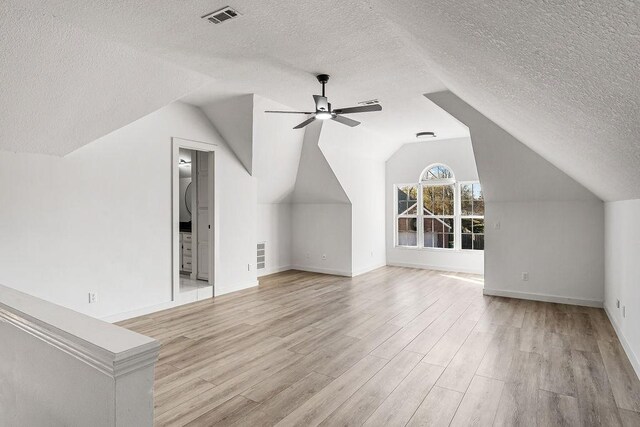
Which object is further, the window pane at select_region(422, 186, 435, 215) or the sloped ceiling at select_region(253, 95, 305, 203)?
the window pane at select_region(422, 186, 435, 215)

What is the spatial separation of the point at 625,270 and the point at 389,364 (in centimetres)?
251

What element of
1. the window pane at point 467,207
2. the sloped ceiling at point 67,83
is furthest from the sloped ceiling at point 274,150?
the window pane at point 467,207

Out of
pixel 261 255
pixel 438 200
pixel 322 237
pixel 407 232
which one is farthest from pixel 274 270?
pixel 438 200

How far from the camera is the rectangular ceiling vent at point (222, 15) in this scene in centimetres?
261

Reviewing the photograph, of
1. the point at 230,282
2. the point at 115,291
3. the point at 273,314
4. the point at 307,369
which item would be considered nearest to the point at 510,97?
the point at 307,369

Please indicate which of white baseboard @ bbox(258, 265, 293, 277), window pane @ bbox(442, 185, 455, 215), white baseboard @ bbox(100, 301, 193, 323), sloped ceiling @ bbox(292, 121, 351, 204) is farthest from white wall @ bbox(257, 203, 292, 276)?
window pane @ bbox(442, 185, 455, 215)

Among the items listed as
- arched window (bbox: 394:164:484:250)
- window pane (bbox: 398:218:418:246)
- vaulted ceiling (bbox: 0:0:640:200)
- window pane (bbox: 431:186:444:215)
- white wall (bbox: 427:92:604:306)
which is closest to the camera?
vaulted ceiling (bbox: 0:0:640:200)

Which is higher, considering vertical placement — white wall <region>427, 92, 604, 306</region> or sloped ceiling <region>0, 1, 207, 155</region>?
sloped ceiling <region>0, 1, 207, 155</region>

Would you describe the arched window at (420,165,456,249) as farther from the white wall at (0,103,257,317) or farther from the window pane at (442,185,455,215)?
the white wall at (0,103,257,317)

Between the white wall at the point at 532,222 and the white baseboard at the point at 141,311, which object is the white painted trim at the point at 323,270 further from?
the white baseboard at the point at 141,311

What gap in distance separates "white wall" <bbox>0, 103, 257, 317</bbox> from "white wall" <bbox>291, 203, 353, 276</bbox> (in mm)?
2733

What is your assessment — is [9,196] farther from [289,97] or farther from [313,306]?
[313,306]

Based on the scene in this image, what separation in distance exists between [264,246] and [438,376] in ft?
16.3

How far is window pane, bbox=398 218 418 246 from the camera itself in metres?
8.36
